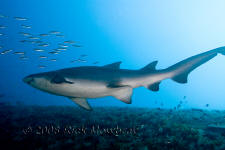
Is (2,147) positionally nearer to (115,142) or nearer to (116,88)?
(115,142)

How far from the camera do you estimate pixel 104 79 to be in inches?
182

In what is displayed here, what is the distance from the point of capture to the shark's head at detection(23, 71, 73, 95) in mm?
4254

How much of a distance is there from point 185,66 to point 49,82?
3.54m

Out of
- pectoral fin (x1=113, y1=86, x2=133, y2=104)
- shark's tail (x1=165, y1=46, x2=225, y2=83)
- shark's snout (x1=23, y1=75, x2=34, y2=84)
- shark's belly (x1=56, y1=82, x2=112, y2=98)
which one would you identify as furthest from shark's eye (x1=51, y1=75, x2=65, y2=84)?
shark's tail (x1=165, y1=46, x2=225, y2=83)

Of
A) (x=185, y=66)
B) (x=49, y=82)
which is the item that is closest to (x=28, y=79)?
(x=49, y=82)

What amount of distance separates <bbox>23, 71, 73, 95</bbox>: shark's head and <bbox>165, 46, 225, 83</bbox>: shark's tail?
2763 millimetres

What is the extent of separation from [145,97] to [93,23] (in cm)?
9652

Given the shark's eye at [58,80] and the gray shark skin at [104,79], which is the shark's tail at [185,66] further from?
the shark's eye at [58,80]

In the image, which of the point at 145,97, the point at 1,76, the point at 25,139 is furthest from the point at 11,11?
the point at 145,97

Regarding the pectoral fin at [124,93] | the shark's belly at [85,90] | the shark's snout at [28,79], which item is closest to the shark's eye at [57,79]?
the shark's belly at [85,90]

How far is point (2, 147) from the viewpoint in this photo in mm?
5047

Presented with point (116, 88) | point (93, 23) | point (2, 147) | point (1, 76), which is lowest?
point (2, 147)

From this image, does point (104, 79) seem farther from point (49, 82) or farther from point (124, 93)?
point (49, 82)

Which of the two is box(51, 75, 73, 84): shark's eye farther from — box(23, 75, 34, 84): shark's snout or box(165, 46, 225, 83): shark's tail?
box(165, 46, 225, 83): shark's tail
